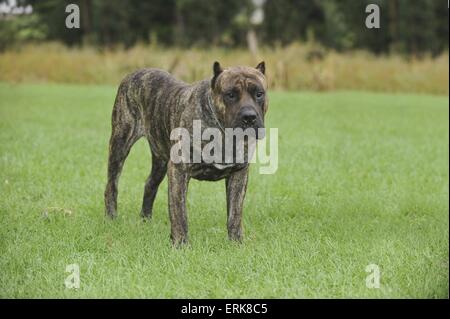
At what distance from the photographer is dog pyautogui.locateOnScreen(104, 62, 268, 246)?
17.1ft

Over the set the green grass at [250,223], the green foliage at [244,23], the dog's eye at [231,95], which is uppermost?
the green foliage at [244,23]

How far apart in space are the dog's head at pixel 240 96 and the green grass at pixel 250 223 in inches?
44.1

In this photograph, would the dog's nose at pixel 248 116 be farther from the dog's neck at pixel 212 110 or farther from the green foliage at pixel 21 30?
the green foliage at pixel 21 30

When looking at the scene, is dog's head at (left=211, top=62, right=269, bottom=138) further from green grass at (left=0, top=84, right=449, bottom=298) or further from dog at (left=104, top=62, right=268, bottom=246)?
green grass at (left=0, top=84, right=449, bottom=298)

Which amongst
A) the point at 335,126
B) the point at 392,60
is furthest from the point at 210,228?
the point at 392,60

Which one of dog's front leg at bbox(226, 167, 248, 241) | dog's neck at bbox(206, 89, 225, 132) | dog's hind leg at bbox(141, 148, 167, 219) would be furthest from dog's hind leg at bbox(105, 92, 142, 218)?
dog's neck at bbox(206, 89, 225, 132)

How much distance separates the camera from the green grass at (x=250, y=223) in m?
4.83

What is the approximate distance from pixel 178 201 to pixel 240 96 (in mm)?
1052

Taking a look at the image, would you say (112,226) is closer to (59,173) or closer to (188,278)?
(188,278)

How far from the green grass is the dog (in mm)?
359

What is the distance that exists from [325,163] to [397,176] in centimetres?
117

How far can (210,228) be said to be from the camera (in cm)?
649

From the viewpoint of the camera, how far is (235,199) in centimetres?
592

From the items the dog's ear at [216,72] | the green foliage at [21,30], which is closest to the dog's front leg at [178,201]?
the dog's ear at [216,72]
